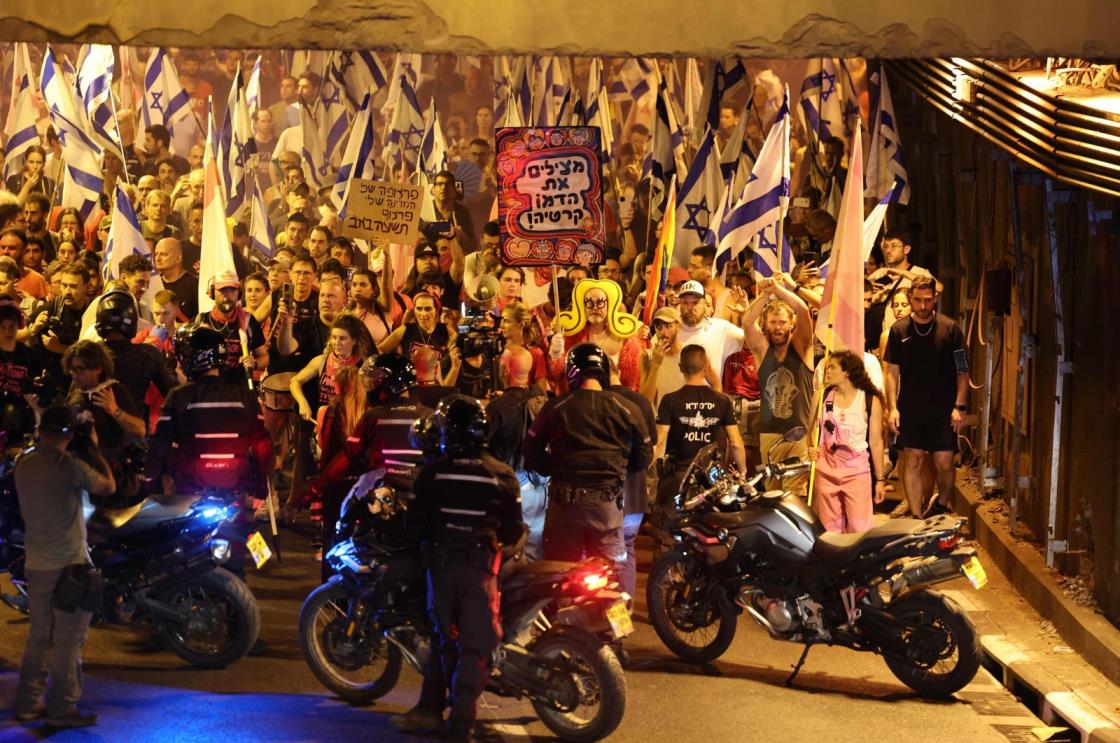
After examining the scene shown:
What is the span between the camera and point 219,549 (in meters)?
10.6

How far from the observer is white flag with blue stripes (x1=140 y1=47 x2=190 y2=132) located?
27.3 metres

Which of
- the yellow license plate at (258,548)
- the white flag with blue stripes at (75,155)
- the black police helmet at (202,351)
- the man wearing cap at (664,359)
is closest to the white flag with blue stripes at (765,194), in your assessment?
the man wearing cap at (664,359)

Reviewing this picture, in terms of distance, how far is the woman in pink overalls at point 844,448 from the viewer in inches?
511

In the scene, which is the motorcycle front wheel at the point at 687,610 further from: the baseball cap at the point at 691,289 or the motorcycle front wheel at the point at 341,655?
the baseball cap at the point at 691,289

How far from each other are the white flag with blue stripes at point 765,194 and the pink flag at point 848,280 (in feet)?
10.6

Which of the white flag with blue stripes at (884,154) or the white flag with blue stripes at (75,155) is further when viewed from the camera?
the white flag with blue stripes at (75,155)

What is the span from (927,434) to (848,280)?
245 cm

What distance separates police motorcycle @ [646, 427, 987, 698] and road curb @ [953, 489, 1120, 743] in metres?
0.61

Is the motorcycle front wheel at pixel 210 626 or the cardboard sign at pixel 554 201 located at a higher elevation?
the cardboard sign at pixel 554 201

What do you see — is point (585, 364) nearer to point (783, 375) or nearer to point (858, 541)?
point (858, 541)

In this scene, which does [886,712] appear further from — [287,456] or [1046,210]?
[287,456]

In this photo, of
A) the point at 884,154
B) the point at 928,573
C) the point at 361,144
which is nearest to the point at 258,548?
the point at 928,573

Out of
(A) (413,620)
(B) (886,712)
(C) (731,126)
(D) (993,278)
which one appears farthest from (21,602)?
(C) (731,126)

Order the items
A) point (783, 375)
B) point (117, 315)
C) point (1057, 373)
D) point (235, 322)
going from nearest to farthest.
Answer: point (117, 315)
point (1057, 373)
point (783, 375)
point (235, 322)
